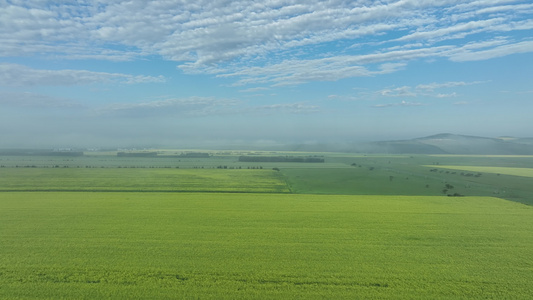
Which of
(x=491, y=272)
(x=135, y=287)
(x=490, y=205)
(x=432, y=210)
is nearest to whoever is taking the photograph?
(x=135, y=287)

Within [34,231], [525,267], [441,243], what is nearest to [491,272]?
[525,267]

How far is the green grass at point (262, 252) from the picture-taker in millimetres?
11602

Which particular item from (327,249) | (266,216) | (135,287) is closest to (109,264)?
(135,287)

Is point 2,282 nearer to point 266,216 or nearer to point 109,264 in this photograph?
point 109,264

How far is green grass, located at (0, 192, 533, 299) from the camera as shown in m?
11.6

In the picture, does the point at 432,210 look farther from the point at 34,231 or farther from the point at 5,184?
the point at 5,184

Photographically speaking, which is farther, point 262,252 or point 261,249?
point 261,249

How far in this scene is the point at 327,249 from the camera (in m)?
15.9

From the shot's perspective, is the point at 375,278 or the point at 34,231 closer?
the point at 375,278

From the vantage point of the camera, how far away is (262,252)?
50.2ft

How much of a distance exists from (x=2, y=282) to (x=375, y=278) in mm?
13364

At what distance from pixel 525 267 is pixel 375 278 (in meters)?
6.79

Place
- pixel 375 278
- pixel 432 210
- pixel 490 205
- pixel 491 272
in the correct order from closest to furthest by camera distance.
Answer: pixel 375 278 < pixel 491 272 < pixel 432 210 < pixel 490 205

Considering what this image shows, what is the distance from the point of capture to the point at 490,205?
30.1 meters
